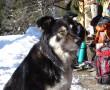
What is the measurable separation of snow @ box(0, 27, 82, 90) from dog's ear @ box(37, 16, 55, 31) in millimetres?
3195

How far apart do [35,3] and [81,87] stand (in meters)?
13.8

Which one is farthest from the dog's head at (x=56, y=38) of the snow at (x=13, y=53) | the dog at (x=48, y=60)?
the snow at (x=13, y=53)

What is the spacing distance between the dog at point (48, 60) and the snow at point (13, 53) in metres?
2.94

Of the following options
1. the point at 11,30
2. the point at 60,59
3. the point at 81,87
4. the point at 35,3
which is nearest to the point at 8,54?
the point at 81,87

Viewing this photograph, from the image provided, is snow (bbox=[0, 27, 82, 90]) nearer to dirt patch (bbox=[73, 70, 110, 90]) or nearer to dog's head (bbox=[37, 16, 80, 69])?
dirt patch (bbox=[73, 70, 110, 90])

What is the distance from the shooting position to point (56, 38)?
5273 mm

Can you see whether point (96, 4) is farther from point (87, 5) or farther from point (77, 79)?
point (77, 79)

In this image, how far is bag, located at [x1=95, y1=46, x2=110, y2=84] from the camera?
331 inches

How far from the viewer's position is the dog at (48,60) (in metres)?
5.31

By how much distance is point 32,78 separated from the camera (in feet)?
17.6

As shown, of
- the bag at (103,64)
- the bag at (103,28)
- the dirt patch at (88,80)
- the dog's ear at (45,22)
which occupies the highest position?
the dog's ear at (45,22)

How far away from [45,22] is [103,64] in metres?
3.47

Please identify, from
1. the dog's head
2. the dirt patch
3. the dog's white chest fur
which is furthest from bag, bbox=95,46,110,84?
the dog's head

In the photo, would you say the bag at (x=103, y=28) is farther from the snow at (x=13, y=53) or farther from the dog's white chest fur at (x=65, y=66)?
the dog's white chest fur at (x=65, y=66)
